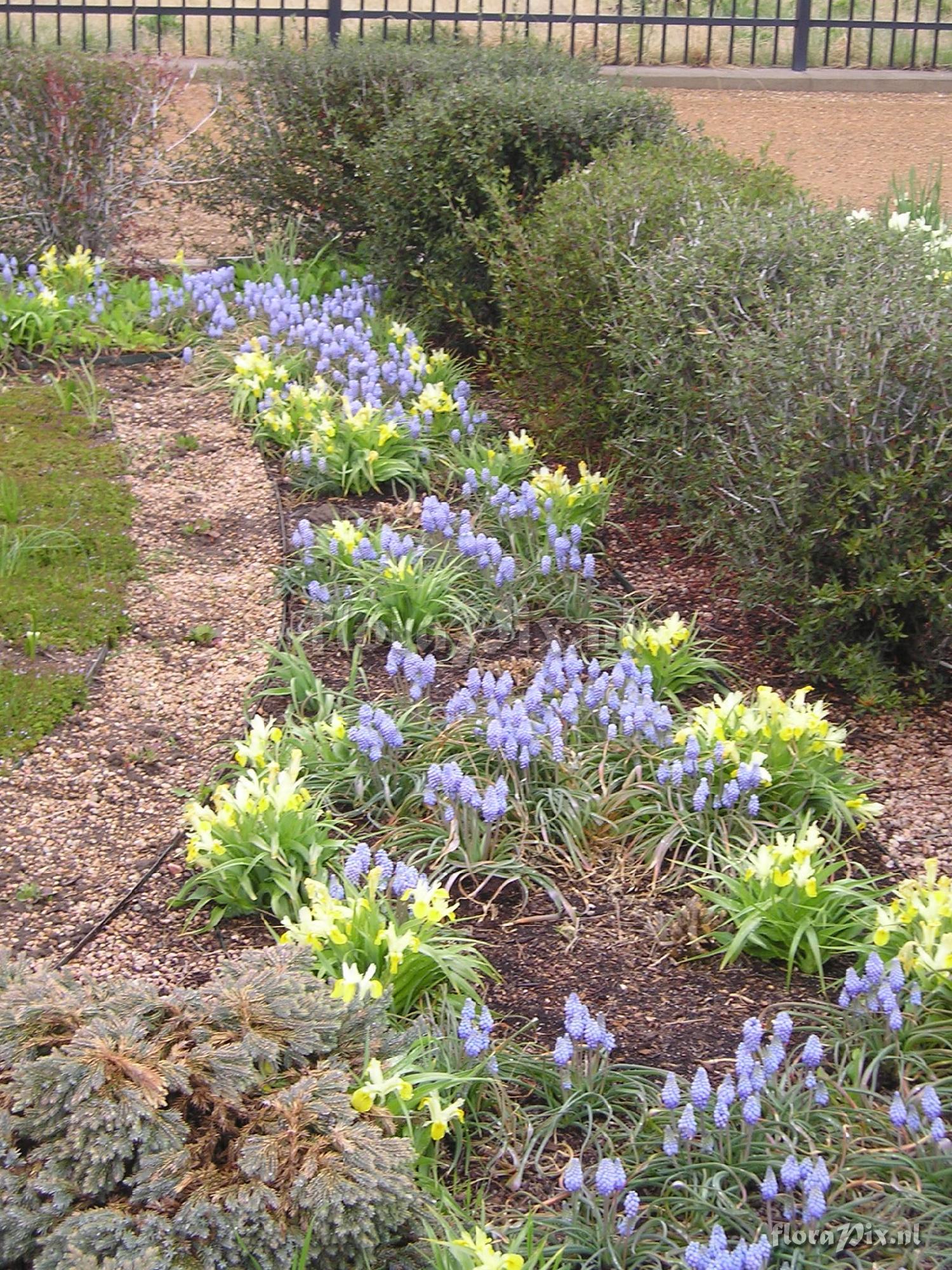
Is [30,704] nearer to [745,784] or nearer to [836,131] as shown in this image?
[745,784]

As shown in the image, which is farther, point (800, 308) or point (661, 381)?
point (661, 381)

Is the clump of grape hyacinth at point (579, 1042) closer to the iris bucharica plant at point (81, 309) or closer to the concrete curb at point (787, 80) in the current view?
the iris bucharica plant at point (81, 309)

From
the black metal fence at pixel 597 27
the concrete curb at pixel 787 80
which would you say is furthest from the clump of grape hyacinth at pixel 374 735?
the concrete curb at pixel 787 80

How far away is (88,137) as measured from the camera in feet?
26.0

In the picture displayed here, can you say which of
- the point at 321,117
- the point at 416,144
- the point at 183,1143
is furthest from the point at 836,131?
the point at 183,1143

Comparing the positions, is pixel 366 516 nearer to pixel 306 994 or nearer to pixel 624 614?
pixel 624 614

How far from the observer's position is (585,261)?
5613 millimetres

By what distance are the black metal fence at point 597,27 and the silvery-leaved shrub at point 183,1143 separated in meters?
11.0

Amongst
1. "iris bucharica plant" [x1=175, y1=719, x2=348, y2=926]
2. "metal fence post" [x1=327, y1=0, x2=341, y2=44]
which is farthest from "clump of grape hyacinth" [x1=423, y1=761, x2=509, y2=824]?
"metal fence post" [x1=327, y1=0, x2=341, y2=44]

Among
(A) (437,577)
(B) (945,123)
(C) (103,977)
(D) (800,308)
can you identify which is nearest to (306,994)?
(C) (103,977)

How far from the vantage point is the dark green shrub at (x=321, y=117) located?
26.3ft

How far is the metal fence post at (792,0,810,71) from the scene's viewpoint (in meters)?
13.9

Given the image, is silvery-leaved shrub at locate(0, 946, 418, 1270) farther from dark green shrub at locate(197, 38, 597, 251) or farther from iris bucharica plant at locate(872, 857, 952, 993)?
dark green shrub at locate(197, 38, 597, 251)

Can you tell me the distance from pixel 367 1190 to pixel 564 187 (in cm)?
471
